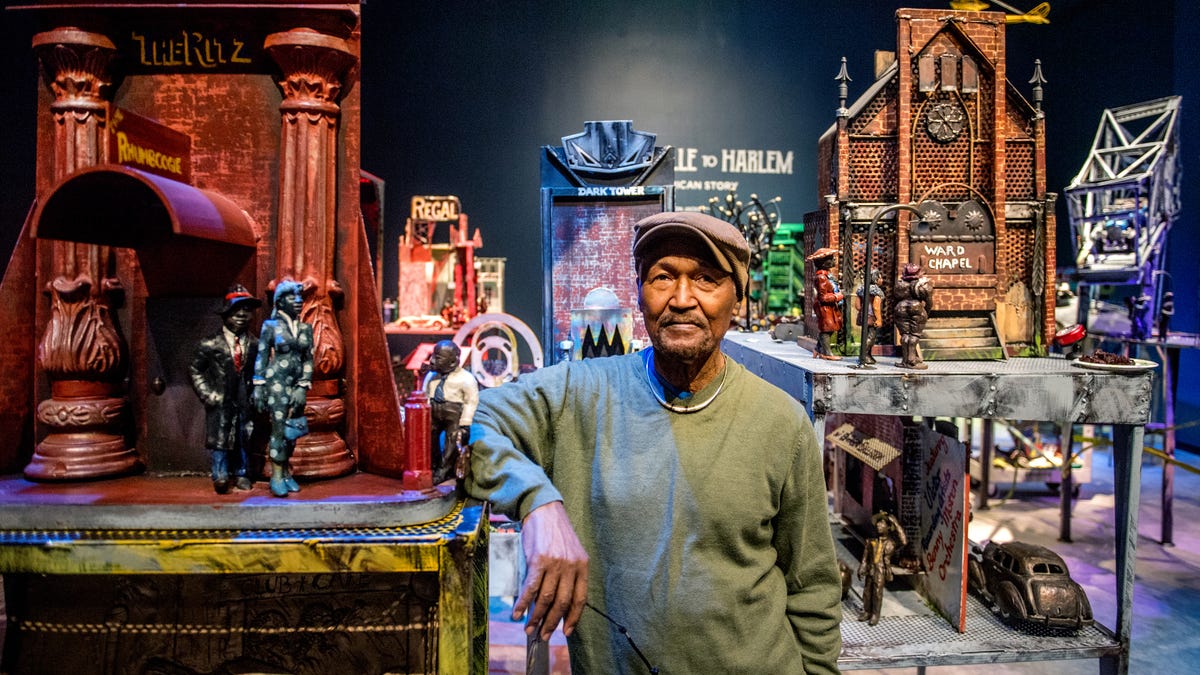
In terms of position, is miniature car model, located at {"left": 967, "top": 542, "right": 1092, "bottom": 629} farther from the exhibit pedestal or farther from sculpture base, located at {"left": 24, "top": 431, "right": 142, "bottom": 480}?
sculpture base, located at {"left": 24, "top": 431, "right": 142, "bottom": 480}

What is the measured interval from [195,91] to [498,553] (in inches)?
119

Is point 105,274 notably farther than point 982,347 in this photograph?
No

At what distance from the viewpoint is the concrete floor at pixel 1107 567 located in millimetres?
4152

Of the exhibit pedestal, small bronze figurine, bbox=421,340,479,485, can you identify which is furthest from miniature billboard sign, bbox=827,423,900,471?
the exhibit pedestal

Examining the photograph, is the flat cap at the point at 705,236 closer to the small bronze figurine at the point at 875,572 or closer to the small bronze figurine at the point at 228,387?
the small bronze figurine at the point at 228,387

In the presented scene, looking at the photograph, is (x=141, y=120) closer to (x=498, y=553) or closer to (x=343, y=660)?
(x=343, y=660)

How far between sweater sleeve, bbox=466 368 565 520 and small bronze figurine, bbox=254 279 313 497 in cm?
91

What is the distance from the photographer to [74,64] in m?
2.60

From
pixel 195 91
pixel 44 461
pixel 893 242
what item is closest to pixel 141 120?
pixel 195 91

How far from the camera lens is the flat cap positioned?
1.71m

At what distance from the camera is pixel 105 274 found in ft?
8.78

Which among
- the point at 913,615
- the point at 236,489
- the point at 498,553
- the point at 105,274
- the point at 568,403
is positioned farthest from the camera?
the point at 498,553

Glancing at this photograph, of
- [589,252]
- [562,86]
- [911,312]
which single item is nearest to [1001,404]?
[911,312]

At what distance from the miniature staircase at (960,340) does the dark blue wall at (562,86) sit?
4.13 m
